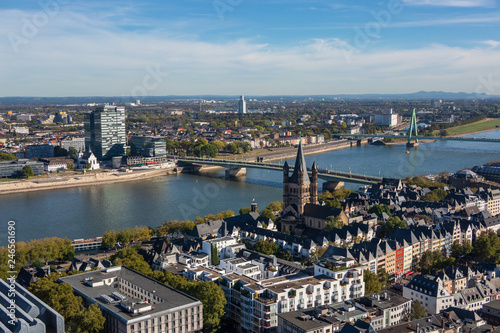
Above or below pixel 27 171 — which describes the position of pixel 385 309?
above

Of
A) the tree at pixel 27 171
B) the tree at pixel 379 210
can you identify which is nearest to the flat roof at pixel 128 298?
the tree at pixel 379 210

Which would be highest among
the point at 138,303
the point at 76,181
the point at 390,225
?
the point at 138,303

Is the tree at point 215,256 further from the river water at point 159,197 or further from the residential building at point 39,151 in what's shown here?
the residential building at point 39,151

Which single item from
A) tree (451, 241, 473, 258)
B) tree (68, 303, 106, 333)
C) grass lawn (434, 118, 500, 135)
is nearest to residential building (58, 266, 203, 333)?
tree (68, 303, 106, 333)

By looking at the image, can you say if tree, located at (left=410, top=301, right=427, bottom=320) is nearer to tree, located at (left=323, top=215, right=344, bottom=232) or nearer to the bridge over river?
tree, located at (left=323, top=215, right=344, bottom=232)

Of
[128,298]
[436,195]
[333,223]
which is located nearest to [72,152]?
[436,195]

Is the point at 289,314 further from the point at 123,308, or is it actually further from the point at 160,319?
the point at 123,308

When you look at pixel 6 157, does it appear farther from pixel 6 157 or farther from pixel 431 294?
pixel 431 294
